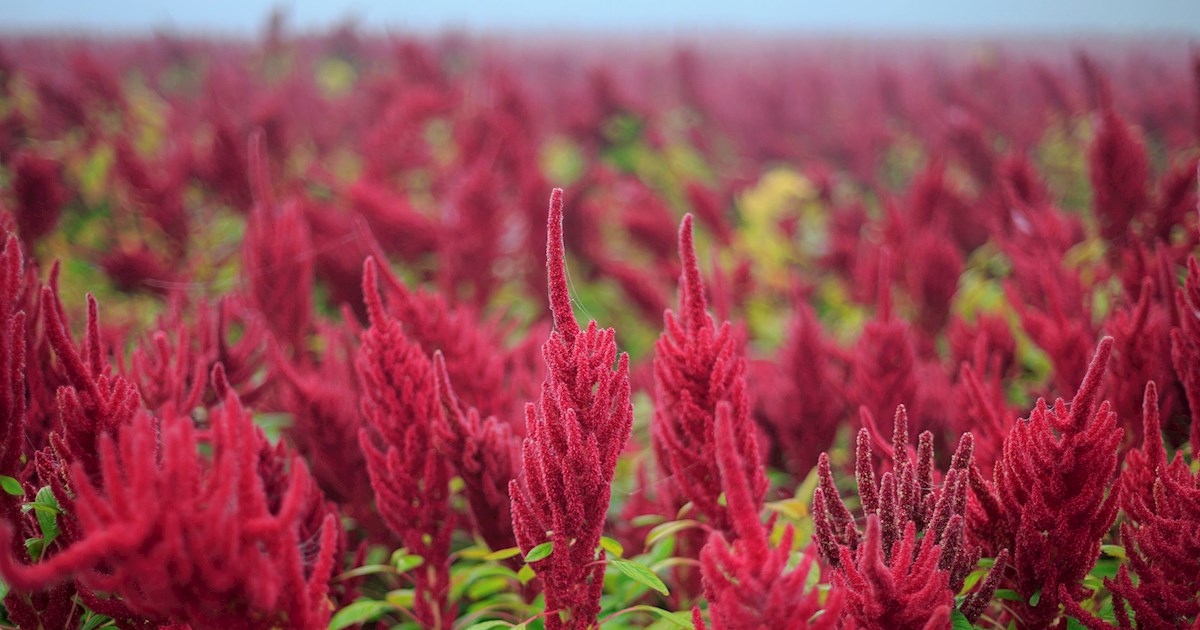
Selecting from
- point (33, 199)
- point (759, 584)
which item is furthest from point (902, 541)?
point (33, 199)

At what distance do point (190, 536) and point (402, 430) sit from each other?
0.48m

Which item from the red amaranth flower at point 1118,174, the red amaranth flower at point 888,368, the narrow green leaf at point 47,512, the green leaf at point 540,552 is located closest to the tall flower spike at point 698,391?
the green leaf at point 540,552

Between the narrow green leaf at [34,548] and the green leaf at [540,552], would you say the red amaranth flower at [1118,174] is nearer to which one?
the green leaf at [540,552]

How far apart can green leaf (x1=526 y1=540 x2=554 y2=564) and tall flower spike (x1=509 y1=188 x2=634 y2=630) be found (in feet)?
0.05

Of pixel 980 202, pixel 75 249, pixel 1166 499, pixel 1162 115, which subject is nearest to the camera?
pixel 1166 499

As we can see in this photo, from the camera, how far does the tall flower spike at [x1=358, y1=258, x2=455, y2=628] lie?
1171 mm

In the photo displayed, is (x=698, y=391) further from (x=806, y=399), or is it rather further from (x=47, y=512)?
(x=47, y=512)

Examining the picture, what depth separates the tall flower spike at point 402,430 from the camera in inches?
46.1

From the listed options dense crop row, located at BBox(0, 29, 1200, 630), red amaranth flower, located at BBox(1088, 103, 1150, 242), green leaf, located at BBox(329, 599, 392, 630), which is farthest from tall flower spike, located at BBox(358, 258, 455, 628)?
red amaranth flower, located at BBox(1088, 103, 1150, 242)

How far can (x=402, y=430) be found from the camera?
3.95ft

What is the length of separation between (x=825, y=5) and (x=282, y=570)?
33.2ft

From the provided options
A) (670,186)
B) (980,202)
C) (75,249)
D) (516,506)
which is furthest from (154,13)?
(516,506)

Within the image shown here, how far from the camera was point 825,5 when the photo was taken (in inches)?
372

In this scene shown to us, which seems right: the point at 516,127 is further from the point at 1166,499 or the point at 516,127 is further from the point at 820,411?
the point at 1166,499
